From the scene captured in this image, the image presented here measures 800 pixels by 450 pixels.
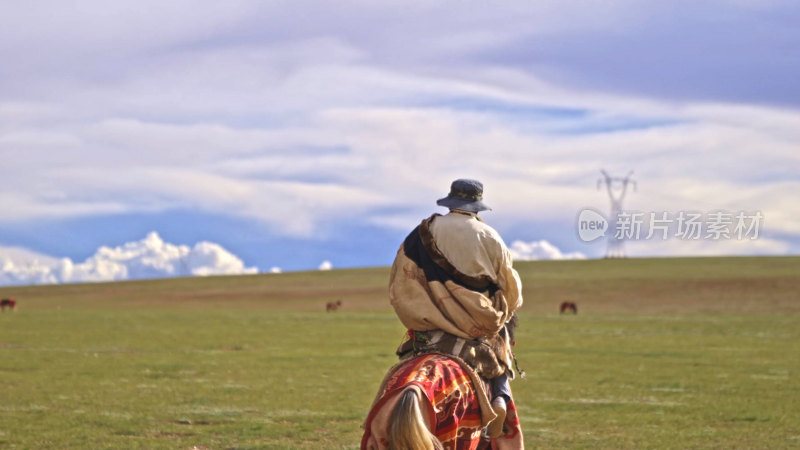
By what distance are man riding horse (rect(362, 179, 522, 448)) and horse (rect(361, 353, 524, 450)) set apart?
0.04m

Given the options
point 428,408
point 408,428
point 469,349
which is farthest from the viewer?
point 469,349

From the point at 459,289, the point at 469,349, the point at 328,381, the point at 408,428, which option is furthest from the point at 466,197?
the point at 328,381

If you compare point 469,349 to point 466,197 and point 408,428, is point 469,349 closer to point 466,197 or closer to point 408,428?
point 408,428

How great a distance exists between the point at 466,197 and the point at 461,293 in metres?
0.87

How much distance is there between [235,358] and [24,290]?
329ft

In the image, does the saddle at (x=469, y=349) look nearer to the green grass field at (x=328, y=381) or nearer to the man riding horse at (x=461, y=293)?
the man riding horse at (x=461, y=293)

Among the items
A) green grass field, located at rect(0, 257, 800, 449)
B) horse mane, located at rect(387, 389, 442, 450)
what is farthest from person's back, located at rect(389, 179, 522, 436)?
green grass field, located at rect(0, 257, 800, 449)

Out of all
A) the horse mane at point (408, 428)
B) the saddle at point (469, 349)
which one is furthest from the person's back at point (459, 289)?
the horse mane at point (408, 428)

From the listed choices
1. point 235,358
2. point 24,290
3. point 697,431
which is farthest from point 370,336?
point 24,290

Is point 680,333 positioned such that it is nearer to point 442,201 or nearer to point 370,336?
point 370,336

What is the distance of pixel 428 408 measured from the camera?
7.00m

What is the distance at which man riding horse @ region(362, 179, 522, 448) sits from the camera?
7.46 meters

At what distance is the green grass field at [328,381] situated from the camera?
528 inches

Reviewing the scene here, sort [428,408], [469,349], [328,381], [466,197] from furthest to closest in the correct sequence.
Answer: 1. [328,381]
2. [466,197]
3. [469,349]
4. [428,408]
